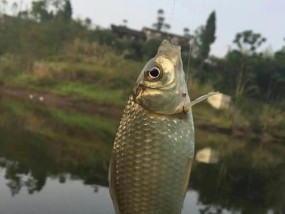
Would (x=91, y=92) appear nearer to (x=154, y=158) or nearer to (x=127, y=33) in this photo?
(x=127, y=33)

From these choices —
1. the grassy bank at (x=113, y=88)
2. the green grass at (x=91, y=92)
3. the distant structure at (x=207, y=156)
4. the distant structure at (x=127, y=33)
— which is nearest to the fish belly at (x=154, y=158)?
the distant structure at (x=207, y=156)

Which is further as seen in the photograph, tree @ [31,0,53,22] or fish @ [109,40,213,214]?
tree @ [31,0,53,22]

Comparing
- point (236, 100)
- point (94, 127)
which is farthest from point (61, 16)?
point (94, 127)

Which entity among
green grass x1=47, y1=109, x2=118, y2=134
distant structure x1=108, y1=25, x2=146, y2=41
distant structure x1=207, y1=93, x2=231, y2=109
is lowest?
green grass x1=47, y1=109, x2=118, y2=134

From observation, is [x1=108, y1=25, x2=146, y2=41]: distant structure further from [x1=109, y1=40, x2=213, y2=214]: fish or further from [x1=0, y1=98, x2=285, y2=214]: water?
[x1=109, y1=40, x2=213, y2=214]: fish

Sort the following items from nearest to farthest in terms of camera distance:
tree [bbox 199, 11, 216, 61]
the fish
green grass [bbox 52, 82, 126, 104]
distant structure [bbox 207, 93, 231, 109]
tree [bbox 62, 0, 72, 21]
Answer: the fish, green grass [bbox 52, 82, 126, 104], distant structure [bbox 207, 93, 231, 109], tree [bbox 199, 11, 216, 61], tree [bbox 62, 0, 72, 21]

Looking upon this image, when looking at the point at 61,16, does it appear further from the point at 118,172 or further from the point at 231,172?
the point at 118,172

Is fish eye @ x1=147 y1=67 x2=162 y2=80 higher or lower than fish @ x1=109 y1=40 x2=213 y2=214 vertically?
higher

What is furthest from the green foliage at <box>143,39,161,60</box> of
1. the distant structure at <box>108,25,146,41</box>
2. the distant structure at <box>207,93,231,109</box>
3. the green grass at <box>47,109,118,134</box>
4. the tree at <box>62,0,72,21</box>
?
the tree at <box>62,0,72,21</box>
